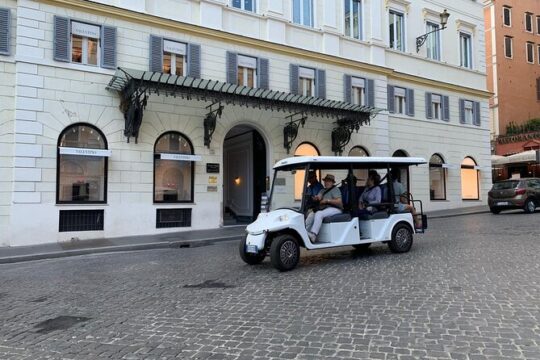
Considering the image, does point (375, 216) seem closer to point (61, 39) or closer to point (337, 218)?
point (337, 218)

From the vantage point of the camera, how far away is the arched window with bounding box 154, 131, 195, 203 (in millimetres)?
15500

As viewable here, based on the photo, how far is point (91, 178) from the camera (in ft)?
47.3

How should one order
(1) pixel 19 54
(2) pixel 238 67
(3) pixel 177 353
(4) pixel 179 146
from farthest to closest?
1. (2) pixel 238 67
2. (4) pixel 179 146
3. (1) pixel 19 54
4. (3) pixel 177 353

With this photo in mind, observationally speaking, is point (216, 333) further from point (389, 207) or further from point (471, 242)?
point (471, 242)

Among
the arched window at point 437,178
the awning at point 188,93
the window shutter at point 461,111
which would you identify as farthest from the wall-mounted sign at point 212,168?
the window shutter at point 461,111

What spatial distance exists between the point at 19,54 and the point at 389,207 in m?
11.4

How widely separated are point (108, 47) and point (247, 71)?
5.20 meters

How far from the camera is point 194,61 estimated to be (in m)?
16.1

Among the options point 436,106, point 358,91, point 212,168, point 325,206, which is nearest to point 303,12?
point 358,91

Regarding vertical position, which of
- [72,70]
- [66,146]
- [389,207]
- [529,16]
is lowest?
[389,207]

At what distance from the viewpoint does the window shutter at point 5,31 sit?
13.3 meters

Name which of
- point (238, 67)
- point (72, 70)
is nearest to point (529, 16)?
point (238, 67)

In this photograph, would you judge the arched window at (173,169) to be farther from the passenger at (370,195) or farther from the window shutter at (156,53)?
the passenger at (370,195)

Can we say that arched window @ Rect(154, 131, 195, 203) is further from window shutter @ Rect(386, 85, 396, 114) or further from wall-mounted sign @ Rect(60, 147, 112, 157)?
window shutter @ Rect(386, 85, 396, 114)
